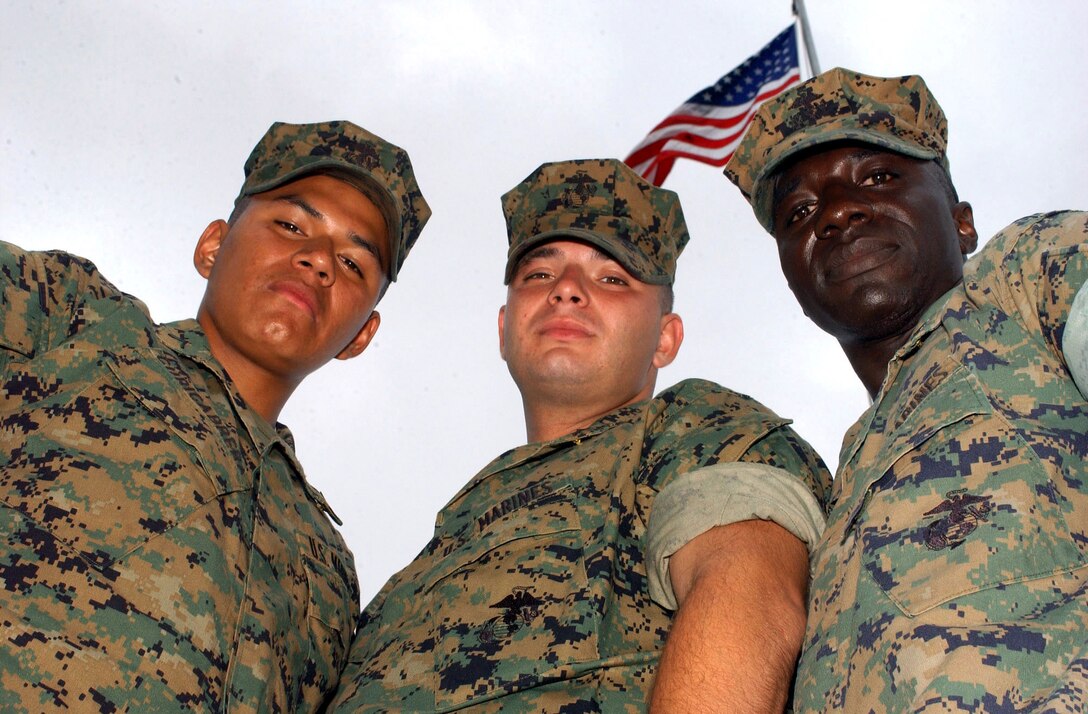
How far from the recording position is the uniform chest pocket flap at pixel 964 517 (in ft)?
7.96

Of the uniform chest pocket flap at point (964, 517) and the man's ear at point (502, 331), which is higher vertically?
the man's ear at point (502, 331)

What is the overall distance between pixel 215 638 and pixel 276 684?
30cm

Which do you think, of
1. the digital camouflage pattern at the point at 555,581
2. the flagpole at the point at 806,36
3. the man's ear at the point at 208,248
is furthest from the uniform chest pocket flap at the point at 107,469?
the flagpole at the point at 806,36

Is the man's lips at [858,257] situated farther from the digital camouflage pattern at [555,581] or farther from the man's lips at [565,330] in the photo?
the man's lips at [565,330]

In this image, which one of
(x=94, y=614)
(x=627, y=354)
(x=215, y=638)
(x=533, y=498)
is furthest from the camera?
(x=627, y=354)

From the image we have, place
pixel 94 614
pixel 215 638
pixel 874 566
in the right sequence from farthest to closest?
pixel 215 638
pixel 94 614
pixel 874 566

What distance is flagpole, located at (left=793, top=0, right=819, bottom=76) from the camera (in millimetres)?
9969

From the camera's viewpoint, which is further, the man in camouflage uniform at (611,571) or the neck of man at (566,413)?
the neck of man at (566,413)

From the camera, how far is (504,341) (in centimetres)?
505

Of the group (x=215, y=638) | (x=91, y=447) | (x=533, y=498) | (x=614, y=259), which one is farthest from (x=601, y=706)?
(x=614, y=259)

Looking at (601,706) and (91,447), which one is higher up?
(91,447)

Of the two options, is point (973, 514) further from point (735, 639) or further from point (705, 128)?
point (705, 128)

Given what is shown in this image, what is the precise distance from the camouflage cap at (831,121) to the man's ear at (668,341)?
2.36ft

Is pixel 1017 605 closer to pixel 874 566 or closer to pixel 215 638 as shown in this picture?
pixel 874 566
